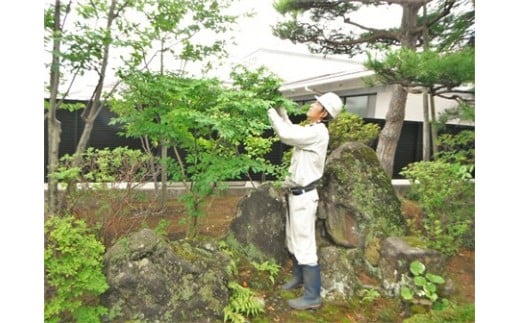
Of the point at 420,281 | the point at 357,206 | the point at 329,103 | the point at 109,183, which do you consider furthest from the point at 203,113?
the point at 420,281

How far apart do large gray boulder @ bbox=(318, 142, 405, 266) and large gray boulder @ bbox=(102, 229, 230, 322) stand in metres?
1.56

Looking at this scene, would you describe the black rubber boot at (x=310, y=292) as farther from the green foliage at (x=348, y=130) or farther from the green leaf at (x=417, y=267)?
the green foliage at (x=348, y=130)

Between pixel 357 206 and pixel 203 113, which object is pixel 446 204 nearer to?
pixel 357 206

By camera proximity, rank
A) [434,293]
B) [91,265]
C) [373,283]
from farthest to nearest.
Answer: [373,283] < [434,293] < [91,265]

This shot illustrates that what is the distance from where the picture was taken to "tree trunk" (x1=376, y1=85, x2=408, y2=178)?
4.75 metres

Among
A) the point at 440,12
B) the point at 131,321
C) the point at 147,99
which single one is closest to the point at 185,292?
the point at 131,321

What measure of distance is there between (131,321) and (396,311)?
8.06ft

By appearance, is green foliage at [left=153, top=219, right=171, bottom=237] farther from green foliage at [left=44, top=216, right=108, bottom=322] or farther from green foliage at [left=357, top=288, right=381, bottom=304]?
green foliage at [left=357, top=288, right=381, bottom=304]

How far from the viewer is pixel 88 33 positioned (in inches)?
102

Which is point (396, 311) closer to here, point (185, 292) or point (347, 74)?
point (185, 292)

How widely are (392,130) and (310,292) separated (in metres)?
2.83

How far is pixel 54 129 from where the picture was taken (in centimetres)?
269

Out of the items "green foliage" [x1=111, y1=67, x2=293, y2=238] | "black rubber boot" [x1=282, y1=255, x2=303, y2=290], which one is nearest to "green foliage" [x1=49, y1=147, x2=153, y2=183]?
"green foliage" [x1=111, y1=67, x2=293, y2=238]

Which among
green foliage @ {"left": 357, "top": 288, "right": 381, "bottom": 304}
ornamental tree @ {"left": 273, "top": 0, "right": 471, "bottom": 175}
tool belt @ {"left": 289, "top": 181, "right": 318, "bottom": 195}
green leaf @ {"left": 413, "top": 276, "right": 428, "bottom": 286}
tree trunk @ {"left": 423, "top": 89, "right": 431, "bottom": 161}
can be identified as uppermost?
ornamental tree @ {"left": 273, "top": 0, "right": 471, "bottom": 175}
